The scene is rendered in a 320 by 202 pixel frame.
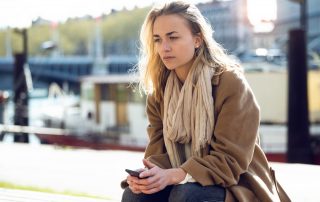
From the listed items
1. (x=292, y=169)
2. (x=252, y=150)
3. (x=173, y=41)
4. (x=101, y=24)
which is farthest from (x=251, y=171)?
(x=101, y=24)

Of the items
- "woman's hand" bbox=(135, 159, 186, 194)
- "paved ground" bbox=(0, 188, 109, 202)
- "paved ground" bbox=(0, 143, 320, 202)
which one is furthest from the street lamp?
"woman's hand" bbox=(135, 159, 186, 194)

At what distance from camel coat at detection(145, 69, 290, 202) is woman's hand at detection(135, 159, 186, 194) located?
28 millimetres

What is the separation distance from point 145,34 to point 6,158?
3.80 metres

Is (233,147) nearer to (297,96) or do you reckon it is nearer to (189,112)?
(189,112)

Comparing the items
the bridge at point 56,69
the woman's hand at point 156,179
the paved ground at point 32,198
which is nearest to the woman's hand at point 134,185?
the woman's hand at point 156,179

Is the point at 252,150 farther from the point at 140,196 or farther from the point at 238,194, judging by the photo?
the point at 140,196

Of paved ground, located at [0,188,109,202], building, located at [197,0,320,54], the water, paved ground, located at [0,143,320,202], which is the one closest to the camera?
paved ground, located at [0,188,109,202]

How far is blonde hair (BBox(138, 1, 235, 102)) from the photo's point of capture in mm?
1690

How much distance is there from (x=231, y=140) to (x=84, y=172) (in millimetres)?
2934

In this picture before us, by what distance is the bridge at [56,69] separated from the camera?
31406mm

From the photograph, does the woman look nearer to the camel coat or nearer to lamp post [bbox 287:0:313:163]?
the camel coat

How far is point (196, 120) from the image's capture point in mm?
1639

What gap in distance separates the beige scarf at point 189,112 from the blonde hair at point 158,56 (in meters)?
0.04

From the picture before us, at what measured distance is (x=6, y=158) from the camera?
529 centimetres
